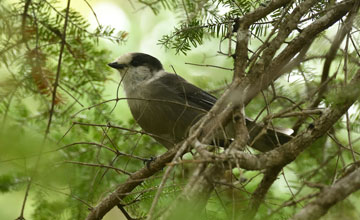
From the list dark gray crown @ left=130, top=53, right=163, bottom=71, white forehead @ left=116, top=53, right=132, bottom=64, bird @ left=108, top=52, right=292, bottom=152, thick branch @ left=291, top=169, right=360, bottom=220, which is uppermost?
dark gray crown @ left=130, top=53, right=163, bottom=71

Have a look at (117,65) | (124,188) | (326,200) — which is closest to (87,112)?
(117,65)

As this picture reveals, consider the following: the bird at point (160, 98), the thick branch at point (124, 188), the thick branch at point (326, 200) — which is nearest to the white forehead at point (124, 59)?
the bird at point (160, 98)

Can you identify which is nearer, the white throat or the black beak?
the black beak

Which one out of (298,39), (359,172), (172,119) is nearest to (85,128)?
(172,119)

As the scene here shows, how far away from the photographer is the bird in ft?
12.4

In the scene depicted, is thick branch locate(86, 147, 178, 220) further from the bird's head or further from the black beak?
the bird's head

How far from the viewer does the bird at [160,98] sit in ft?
12.4

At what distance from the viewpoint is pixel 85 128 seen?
11.6 ft

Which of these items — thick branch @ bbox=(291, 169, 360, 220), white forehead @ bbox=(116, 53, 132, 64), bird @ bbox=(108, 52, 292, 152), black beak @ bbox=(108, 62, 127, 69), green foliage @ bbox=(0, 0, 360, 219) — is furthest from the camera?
white forehead @ bbox=(116, 53, 132, 64)

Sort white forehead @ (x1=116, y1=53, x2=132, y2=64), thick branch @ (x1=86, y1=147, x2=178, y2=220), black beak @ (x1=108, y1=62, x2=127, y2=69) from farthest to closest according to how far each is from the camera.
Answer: white forehead @ (x1=116, y1=53, x2=132, y2=64) < black beak @ (x1=108, y1=62, x2=127, y2=69) < thick branch @ (x1=86, y1=147, x2=178, y2=220)

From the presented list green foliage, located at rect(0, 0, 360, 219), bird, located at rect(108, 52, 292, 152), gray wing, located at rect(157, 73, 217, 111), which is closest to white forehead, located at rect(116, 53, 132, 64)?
bird, located at rect(108, 52, 292, 152)

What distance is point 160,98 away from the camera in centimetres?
406

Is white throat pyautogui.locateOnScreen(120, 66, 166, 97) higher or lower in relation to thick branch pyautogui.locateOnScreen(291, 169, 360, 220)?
higher

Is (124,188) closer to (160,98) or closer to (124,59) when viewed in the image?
(160,98)
